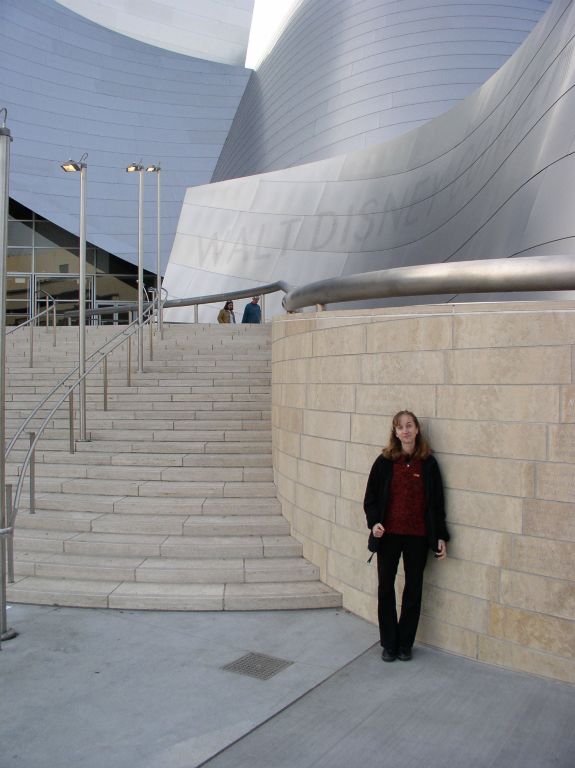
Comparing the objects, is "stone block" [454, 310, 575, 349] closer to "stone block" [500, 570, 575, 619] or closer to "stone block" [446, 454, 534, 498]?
"stone block" [446, 454, 534, 498]

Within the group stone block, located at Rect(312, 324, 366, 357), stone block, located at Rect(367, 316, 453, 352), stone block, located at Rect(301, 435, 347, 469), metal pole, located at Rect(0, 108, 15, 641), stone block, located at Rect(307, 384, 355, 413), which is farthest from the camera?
stone block, located at Rect(301, 435, 347, 469)

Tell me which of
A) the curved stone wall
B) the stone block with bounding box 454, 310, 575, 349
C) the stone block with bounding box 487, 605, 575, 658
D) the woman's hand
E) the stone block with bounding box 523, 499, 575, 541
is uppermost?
the curved stone wall

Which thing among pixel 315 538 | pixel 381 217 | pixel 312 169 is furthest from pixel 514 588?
pixel 312 169

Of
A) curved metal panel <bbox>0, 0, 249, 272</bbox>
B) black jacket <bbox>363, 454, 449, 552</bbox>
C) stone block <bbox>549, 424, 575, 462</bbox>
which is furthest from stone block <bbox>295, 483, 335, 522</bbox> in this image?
curved metal panel <bbox>0, 0, 249, 272</bbox>

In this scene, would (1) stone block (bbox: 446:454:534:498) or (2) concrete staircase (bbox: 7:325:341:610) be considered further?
(2) concrete staircase (bbox: 7:325:341:610)

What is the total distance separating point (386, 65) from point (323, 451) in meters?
15.9

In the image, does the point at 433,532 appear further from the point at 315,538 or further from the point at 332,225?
the point at 332,225

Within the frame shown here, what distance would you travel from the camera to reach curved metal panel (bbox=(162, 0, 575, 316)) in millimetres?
7918

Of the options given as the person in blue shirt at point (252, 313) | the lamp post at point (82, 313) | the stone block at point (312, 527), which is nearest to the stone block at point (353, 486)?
the stone block at point (312, 527)

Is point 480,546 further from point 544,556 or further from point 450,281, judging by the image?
point 450,281

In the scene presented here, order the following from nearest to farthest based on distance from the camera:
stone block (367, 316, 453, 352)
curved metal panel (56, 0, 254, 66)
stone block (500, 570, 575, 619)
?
stone block (500, 570, 575, 619) → stone block (367, 316, 453, 352) → curved metal panel (56, 0, 254, 66)

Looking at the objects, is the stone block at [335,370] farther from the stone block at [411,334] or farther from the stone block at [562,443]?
the stone block at [562,443]

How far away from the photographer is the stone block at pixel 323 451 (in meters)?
5.97

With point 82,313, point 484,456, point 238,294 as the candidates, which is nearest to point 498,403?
point 484,456
